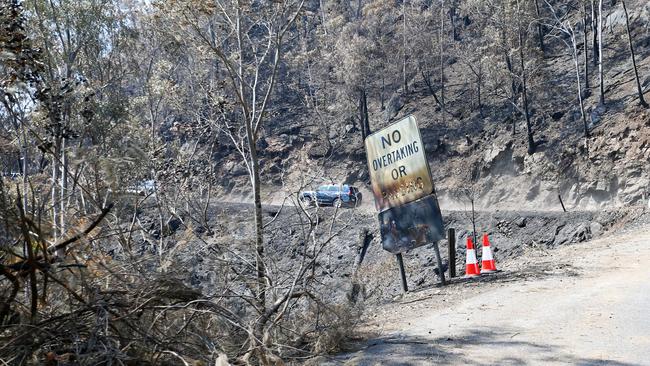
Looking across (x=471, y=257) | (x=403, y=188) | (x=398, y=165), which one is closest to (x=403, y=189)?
(x=403, y=188)

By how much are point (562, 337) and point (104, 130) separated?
18532 mm

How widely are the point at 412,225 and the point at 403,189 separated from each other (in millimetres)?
641

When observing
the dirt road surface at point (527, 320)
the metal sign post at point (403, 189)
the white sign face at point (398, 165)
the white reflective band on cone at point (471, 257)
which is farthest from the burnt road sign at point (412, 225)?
the white reflective band on cone at point (471, 257)

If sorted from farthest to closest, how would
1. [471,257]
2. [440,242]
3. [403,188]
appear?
[440,242]
[471,257]
[403,188]

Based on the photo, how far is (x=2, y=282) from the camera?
16.0 feet

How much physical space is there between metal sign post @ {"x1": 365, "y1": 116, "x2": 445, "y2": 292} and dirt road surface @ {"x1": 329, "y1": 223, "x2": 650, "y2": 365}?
3.18ft

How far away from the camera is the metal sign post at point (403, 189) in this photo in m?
11.0

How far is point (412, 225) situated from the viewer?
37.0 ft

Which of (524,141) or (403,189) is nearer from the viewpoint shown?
(403,189)

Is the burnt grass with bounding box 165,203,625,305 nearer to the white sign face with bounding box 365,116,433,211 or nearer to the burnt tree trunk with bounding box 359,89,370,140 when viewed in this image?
the white sign face with bounding box 365,116,433,211

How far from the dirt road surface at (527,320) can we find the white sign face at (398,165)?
1.69m

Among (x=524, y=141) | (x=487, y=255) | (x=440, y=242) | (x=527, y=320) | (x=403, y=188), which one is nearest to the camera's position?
(x=527, y=320)

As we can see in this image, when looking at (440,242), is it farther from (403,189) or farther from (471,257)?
(403,189)

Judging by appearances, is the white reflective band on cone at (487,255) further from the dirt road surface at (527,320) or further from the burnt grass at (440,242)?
the burnt grass at (440,242)
